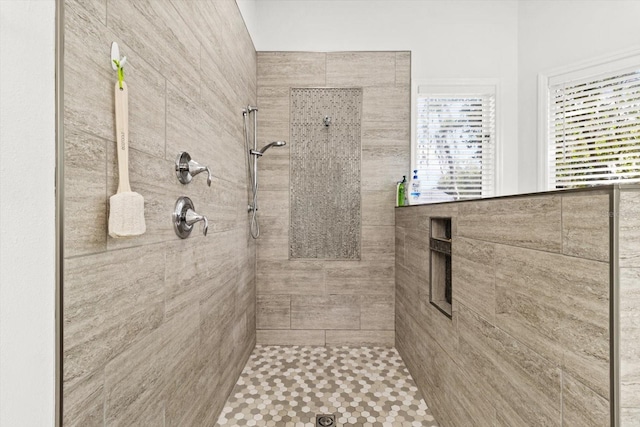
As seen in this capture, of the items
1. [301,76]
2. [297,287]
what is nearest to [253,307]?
[297,287]

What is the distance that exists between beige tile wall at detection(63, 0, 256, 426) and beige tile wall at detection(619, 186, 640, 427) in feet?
3.61

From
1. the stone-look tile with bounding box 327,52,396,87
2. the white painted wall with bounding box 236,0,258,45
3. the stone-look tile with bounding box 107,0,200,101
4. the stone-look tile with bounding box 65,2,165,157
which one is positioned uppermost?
the white painted wall with bounding box 236,0,258,45


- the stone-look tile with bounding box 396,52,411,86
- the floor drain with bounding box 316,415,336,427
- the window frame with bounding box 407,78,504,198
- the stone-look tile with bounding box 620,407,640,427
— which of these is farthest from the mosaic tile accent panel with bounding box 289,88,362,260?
the stone-look tile with bounding box 620,407,640,427

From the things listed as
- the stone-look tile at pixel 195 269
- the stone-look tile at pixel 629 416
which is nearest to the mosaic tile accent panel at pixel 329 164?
the stone-look tile at pixel 195 269

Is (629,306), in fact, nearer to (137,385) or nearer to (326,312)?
(137,385)

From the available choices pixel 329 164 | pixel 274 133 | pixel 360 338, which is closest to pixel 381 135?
pixel 329 164

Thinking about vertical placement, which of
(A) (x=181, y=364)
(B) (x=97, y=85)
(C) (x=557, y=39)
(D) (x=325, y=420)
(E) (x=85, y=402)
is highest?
(C) (x=557, y=39)

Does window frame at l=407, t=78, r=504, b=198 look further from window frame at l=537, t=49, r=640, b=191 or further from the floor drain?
the floor drain

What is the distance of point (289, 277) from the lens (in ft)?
8.91

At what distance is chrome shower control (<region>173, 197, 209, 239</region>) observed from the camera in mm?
1241

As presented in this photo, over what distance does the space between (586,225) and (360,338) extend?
2193mm

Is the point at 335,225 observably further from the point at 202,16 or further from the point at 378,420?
Result: the point at 202,16

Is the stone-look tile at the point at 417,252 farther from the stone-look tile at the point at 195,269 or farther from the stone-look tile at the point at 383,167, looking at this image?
the stone-look tile at the point at 195,269

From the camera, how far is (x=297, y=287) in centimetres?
271
